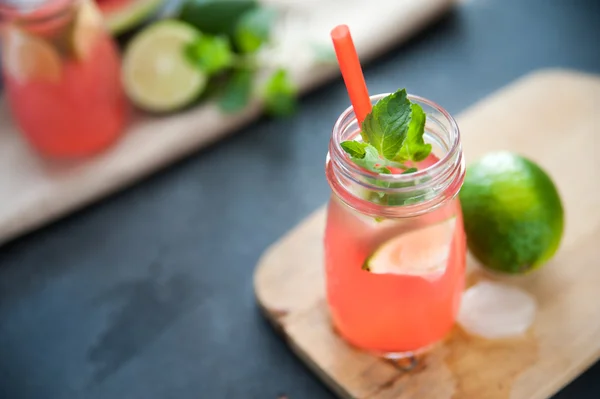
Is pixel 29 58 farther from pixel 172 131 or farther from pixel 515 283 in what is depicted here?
pixel 515 283

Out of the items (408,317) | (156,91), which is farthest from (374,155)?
(156,91)

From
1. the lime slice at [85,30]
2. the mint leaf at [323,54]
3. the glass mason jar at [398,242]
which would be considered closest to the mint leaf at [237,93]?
the mint leaf at [323,54]

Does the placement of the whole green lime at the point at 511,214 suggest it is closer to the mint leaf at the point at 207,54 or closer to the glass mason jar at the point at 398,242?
the glass mason jar at the point at 398,242

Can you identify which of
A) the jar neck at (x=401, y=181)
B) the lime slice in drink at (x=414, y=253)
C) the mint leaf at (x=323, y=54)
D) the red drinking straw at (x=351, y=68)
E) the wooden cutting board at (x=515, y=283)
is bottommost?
the wooden cutting board at (x=515, y=283)

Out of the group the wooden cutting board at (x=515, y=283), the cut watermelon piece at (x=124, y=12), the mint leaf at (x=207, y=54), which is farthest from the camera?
the cut watermelon piece at (x=124, y=12)

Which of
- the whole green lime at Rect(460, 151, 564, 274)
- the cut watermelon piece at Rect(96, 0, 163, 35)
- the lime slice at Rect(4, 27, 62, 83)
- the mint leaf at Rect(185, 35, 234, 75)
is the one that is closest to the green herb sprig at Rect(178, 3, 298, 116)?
the mint leaf at Rect(185, 35, 234, 75)

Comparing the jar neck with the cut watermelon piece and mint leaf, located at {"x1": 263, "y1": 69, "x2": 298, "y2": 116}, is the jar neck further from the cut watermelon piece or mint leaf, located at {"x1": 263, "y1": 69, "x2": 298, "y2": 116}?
the cut watermelon piece

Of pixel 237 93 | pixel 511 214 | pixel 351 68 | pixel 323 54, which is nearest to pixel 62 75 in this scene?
pixel 237 93
